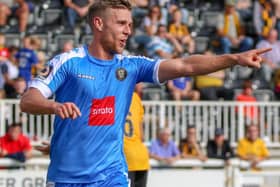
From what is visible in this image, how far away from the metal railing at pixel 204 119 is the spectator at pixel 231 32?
2.35m

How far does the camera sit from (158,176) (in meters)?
12.9

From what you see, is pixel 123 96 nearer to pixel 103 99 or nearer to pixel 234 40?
pixel 103 99

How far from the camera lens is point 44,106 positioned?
6.21 metres

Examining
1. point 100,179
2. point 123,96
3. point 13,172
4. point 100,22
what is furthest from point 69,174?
point 13,172

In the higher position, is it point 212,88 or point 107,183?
point 107,183

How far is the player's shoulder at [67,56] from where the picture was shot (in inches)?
267

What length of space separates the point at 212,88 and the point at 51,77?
1101cm

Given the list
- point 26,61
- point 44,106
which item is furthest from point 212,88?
point 44,106

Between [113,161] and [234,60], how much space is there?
1.19 meters

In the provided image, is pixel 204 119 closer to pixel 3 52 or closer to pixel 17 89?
pixel 17 89

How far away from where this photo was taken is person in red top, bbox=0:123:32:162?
46.2 ft

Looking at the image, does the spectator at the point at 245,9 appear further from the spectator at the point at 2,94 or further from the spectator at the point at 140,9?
the spectator at the point at 2,94

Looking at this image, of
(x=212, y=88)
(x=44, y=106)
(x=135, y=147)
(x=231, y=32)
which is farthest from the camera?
(x=231, y=32)

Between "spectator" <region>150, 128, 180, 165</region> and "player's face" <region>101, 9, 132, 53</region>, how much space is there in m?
6.90
